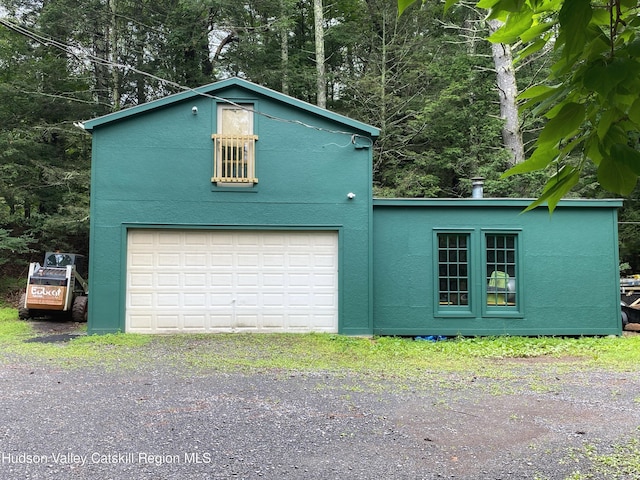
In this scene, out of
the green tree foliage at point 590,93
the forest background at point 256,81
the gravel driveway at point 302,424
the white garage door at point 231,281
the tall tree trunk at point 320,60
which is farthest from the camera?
the tall tree trunk at point 320,60

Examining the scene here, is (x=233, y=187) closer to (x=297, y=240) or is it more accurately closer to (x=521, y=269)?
(x=297, y=240)

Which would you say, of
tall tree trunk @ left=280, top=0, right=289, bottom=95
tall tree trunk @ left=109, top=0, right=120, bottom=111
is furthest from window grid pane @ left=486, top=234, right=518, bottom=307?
tall tree trunk @ left=109, top=0, right=120, bottom=111

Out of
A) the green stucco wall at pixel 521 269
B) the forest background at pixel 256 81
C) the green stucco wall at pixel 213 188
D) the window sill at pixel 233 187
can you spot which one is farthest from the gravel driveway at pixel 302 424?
the forest background at pixel 256 81

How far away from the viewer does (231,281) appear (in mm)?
9070

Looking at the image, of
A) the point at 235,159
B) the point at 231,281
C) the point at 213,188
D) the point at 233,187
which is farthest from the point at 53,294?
the point at 235,159

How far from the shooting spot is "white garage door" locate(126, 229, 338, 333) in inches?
351

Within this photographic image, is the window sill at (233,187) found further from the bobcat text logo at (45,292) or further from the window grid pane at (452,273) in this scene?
the bobcat text logo at (45,292)

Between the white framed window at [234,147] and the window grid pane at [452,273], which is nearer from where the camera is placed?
the white framed window at [234,147]

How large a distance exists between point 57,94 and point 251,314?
43.8ft

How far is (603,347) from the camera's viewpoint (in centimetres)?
822

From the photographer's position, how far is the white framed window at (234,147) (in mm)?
9031

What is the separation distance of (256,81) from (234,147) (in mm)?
8976

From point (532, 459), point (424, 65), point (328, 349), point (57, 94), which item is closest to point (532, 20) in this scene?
point (532, 459)

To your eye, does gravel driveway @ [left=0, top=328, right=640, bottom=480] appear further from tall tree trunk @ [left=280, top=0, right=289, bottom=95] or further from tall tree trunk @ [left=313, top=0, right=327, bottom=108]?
tall tree trunk @ [left=280, top=0, right=289, bottom=95]
